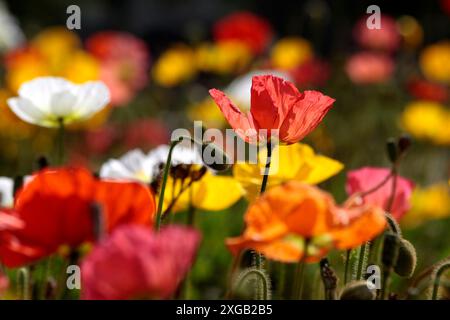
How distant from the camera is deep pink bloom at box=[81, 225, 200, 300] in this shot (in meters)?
0.58

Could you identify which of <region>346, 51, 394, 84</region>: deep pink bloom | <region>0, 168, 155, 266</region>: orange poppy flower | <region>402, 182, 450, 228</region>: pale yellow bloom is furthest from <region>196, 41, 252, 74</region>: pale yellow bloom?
<region>0, 168, 155, 266</region>: orange poppy flower

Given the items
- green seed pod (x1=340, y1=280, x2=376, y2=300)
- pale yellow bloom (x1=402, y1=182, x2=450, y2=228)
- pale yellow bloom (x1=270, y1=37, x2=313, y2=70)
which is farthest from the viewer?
pale yellow bloom (x1=270, y1=37, x2=313, y2=70)

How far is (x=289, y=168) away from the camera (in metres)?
0.98

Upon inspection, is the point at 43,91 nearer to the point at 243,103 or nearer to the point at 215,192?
the point at 215,192

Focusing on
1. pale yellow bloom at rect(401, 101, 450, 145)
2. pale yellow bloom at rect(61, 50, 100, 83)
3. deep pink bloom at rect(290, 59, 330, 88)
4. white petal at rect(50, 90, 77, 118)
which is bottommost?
white petal at rect(50, 90, 77, 118)

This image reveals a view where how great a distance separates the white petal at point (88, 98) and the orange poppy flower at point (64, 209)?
1.45 feet

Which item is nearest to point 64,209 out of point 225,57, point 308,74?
point 308,74

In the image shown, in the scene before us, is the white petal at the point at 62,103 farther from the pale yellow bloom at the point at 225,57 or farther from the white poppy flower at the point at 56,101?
the pale yellow bloom at the point at 225,57

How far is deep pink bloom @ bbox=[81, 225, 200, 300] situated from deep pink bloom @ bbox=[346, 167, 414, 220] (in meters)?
0.41

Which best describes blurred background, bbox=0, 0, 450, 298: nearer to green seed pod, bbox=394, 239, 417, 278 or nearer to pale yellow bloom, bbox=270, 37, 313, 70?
pale yellow bloom, bbox=270, 37, 313, 70

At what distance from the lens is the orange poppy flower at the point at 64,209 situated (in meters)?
0.65

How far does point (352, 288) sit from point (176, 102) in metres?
3.93

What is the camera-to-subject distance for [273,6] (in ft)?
27.5

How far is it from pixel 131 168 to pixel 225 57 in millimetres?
1842
